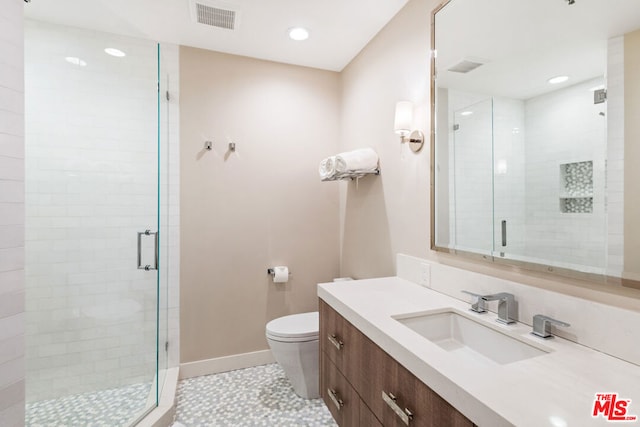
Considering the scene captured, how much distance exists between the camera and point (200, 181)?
2.37 meters

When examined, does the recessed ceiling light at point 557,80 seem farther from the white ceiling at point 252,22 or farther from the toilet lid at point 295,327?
the toilet lid at point 295,327

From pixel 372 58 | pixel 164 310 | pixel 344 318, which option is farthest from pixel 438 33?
pixel 164 310

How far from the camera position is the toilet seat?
6.44 feet

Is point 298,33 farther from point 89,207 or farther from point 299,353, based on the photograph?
point 299,353

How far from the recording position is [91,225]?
188 cm

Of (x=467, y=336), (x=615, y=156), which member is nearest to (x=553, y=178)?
(x=615, y=156)

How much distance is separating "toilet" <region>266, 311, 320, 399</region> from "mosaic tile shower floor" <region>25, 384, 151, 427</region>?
0.81 m

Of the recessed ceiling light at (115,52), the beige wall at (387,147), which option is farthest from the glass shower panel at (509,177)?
the recessed ceiling light at (115,52)

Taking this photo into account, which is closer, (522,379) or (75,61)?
(522,379)

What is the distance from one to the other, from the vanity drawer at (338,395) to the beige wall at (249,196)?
1.03m

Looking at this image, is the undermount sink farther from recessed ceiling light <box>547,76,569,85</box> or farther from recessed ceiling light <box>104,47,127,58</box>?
recessed ceiling light <box>104,47,127,58</box>

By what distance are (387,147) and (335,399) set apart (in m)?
1.48

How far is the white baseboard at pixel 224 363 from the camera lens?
233 centimetres

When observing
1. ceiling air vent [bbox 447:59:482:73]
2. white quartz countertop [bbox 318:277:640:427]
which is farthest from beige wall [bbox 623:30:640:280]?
ceiling air vent [bbox 447:59:482:73]
